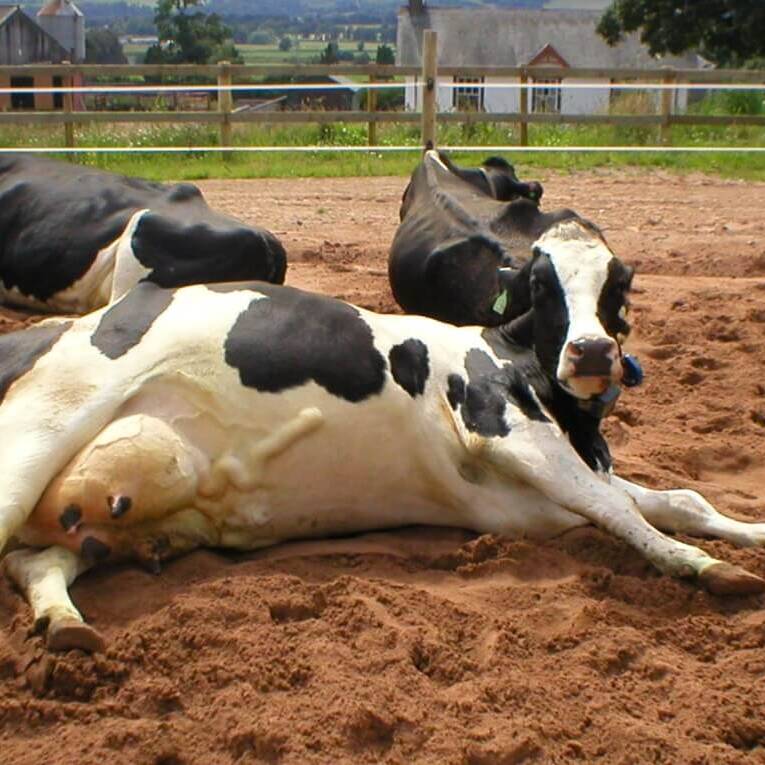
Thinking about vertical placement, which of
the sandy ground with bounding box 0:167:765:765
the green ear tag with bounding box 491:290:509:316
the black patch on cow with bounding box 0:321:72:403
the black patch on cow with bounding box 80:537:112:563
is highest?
the green ear tag with bounding box 491:290:509:316

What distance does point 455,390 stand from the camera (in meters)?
4.93

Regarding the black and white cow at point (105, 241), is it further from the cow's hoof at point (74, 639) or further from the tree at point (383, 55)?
the tree at point (383, 55)

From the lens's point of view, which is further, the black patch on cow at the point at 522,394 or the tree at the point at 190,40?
the tree at the point at 190,40

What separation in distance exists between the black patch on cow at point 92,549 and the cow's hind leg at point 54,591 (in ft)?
0.11

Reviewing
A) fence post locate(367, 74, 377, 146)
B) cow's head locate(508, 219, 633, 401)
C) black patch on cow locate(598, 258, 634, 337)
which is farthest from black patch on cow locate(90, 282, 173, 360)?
fence post locate(367, 74, 377, 146)

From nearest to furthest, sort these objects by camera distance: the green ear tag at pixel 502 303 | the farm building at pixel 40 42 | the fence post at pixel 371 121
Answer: the green ear tag at pixel 502 303
the fence post at pixel 371 121
the farm building at pixel 40 42

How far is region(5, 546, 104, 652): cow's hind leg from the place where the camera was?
12.6 feet

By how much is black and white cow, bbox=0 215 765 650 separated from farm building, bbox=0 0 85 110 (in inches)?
2201

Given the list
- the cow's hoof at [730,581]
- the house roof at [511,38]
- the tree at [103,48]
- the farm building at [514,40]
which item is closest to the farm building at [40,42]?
the tree at [103,48]

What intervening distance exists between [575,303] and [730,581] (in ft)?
3.76

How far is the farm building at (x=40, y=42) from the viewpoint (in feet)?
216

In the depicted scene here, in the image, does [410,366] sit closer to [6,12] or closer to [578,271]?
[578,271]

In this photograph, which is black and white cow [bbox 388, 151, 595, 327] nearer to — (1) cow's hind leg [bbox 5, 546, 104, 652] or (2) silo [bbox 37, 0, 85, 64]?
(1) cow's hind leg [bbox 5, 546, 104, 652]

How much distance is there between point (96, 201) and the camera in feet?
28.6
